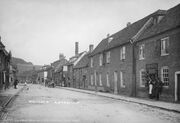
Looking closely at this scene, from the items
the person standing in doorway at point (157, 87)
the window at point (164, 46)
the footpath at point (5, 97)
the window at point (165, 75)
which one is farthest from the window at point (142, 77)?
the footpath at point (5, 97)

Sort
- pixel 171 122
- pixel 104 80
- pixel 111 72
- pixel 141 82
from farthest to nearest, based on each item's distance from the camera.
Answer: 1. pixel 104 80
2. pixel 111 72
3. pixel 141 82
4. pixel 171 122

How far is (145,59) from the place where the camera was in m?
24.8

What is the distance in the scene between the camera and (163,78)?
21797 millimetres

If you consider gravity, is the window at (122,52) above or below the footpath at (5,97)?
above

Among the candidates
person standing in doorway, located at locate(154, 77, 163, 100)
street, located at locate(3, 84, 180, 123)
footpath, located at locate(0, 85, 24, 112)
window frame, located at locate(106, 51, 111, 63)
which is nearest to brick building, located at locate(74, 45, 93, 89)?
window frame, located at locate(106, 51, 111, 63)

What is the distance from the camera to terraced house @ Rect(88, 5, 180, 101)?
20344mm

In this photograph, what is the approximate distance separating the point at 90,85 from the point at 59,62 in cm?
4415

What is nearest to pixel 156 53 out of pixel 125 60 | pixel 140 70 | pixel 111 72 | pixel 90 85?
pixel 140 70

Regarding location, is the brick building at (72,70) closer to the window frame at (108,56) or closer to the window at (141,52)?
the window frame at (108,56)

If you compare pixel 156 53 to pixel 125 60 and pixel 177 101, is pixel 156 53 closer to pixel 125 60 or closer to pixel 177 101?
pixel 177 101

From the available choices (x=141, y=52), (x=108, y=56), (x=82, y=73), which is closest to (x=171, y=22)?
(x=141, y=52)

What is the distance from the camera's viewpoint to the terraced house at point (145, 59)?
801 inches

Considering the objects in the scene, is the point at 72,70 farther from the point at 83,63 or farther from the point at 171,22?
the point at 171,22

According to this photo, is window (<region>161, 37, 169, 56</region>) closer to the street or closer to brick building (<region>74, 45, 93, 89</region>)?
the street
